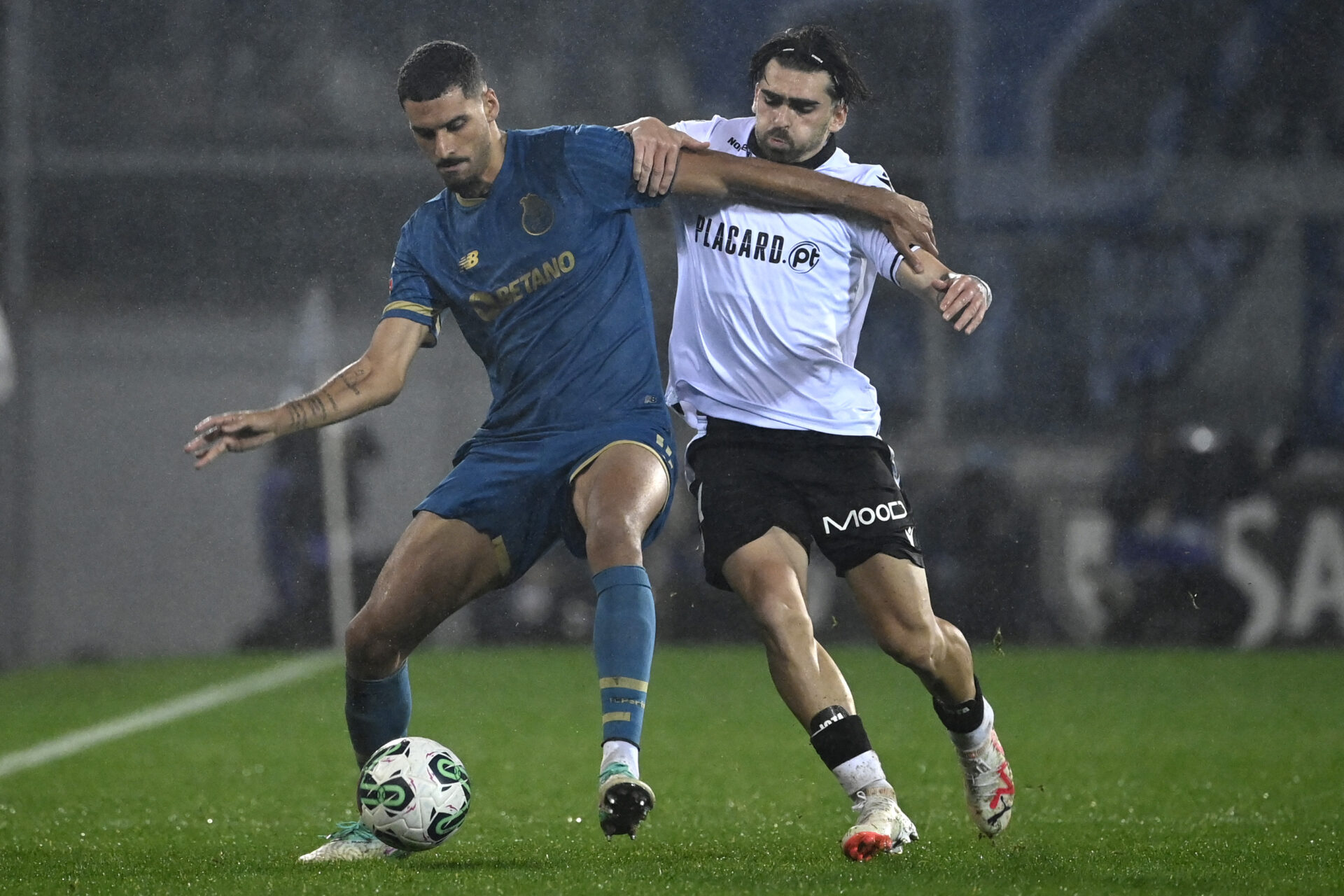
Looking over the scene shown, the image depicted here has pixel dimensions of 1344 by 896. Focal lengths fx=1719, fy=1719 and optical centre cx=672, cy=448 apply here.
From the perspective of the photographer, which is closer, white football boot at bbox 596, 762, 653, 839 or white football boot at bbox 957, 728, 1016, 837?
white football boot at bbox 596, 762, 653, 839

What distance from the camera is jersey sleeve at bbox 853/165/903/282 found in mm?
4590

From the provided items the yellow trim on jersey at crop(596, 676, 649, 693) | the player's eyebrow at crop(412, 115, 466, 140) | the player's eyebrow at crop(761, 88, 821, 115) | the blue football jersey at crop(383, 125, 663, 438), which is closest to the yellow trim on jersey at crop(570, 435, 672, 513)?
the blue football jersey at crop(383, 125, 663, 438)

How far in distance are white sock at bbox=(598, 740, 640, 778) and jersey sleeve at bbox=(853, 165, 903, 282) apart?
1.49 metres

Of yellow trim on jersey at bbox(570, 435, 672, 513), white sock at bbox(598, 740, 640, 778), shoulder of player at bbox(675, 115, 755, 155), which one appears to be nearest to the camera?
white sock at bbox(598, 740, 640, 778)

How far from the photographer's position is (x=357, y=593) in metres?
10.5

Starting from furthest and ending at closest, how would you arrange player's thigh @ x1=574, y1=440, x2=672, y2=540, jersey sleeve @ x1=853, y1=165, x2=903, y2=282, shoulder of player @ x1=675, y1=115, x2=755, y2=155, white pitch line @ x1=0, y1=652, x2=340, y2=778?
white pitch line @ x1=0, y1=652, x2=340, y2=778
shoulder of player @ x1=675, y1=115, x2=755, y2=155
jersey sleeve @ x1=853, y1=165, x2=903, y2=282
player's thigh @ x1=574, y1=440, x2=672, y2=540

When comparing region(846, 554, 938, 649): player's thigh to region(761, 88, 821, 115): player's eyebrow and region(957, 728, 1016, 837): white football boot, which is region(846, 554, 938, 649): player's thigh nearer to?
region(957, 728, 1016, 837): white football boot

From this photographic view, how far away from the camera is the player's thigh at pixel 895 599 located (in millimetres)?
4488

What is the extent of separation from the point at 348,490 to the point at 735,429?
253 inches

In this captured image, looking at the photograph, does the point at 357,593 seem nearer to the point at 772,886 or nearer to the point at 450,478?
the point at 450,478

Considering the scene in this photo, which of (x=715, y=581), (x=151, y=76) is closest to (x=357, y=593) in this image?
(x=151, y=76)

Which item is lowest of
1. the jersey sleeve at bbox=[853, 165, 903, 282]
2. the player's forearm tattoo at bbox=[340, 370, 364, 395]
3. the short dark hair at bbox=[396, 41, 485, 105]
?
the player's forearm tattoo at bbox=[340, 370, 364, 395]

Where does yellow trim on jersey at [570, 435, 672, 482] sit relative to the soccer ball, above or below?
above

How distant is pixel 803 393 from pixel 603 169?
2.62ft
